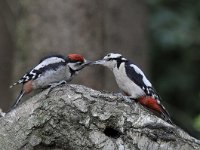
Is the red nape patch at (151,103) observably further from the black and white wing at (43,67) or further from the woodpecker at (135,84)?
the black and white wing at (43,67)

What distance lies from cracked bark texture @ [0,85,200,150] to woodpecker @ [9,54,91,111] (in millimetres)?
1477

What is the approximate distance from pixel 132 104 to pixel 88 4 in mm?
4642

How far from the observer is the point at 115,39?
35.7 feet

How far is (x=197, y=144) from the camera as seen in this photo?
3.96m

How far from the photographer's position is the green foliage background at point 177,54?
10.8 meters

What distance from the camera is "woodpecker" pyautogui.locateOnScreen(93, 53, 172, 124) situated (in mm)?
5094

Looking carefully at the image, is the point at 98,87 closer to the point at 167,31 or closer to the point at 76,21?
the point at 76,21

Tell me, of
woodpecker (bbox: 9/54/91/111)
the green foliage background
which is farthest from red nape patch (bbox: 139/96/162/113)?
the green foliage background

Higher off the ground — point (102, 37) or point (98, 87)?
point (102, 37)

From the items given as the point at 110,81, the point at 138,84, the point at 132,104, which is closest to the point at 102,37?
the point at 110,81

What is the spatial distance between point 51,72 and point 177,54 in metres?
6.99

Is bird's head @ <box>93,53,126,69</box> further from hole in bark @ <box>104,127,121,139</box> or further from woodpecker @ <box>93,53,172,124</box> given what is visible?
hole in bark @ <box>104,127,121,139</box>

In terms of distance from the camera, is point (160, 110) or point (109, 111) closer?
point (109, 111)

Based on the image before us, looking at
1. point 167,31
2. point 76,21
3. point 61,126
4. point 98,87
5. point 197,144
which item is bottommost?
point 61,126
